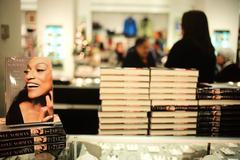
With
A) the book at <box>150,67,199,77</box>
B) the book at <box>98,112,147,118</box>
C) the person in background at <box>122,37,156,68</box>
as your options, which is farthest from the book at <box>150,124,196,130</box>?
the person in background at <box>122,37,156,68</box>

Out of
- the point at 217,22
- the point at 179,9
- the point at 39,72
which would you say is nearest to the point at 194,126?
A: the point at 39,72

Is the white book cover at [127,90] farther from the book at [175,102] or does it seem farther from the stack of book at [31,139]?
the stack of book at [31,139]

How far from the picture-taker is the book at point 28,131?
1.42m

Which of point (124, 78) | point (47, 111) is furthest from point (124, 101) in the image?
point (47, 111)

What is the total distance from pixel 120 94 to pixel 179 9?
8.58m

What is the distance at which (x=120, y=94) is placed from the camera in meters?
1.87

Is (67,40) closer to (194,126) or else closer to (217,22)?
(217,22)

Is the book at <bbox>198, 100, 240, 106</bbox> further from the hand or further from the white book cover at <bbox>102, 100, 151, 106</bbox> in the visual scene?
Result: the hand

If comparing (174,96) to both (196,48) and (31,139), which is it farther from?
(31,139)

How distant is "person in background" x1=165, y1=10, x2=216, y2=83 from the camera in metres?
2.39

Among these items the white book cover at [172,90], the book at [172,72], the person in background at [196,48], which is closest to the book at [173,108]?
the white book cover at [172,90]

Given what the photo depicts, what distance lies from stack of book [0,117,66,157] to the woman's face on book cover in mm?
182

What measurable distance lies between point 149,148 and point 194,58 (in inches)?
40.2

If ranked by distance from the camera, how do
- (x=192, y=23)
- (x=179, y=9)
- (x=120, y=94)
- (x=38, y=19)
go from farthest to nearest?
1. (x=179, y=9)
2. (x=38, y=19)
3. (x=192, y=23)
4. (x=120, y=94)
